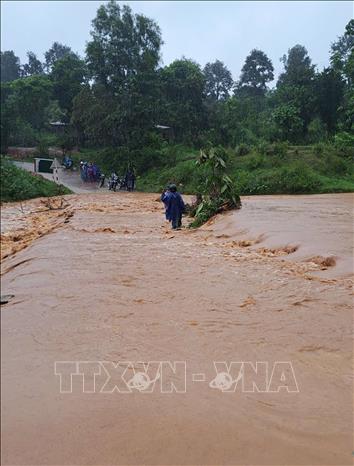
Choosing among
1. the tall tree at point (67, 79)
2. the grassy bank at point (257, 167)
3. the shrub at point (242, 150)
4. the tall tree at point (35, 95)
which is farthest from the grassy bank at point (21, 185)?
the tall tree at point (67, 79)

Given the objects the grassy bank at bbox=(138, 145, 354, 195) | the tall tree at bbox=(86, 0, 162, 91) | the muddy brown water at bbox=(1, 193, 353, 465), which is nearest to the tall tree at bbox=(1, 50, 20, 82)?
the tall tree at bbox=(86, 0, 162, 91)

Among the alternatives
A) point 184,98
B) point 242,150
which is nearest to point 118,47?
point 184,98

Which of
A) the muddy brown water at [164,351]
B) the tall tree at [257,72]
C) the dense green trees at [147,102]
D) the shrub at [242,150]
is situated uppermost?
the tall tree at [257,72]

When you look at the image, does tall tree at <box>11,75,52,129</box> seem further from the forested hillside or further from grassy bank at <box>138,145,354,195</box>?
grassy bank at <box>138,145,354,195</box>

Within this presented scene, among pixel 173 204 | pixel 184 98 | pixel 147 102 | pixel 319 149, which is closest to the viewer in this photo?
pixel 173 204

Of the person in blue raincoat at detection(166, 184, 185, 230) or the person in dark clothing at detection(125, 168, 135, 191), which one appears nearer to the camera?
the person in blue raincoat at detection(166, 184, 185, 230)

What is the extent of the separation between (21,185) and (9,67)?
2567 inches

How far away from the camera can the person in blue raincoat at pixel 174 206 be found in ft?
35.9

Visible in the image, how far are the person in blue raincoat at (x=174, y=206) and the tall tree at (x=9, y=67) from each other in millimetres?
55565

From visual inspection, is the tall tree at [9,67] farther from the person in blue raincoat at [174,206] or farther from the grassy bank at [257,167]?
the person in blue raincoat at [174,206]

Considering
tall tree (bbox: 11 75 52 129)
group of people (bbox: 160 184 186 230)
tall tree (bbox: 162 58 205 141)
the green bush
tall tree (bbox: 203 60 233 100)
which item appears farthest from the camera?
tall tree (bbox: 203 60 233 100)

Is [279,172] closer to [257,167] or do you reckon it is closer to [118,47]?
[257,167]

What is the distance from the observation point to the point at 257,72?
47.5m

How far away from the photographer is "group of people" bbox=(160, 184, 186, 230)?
430 inches
